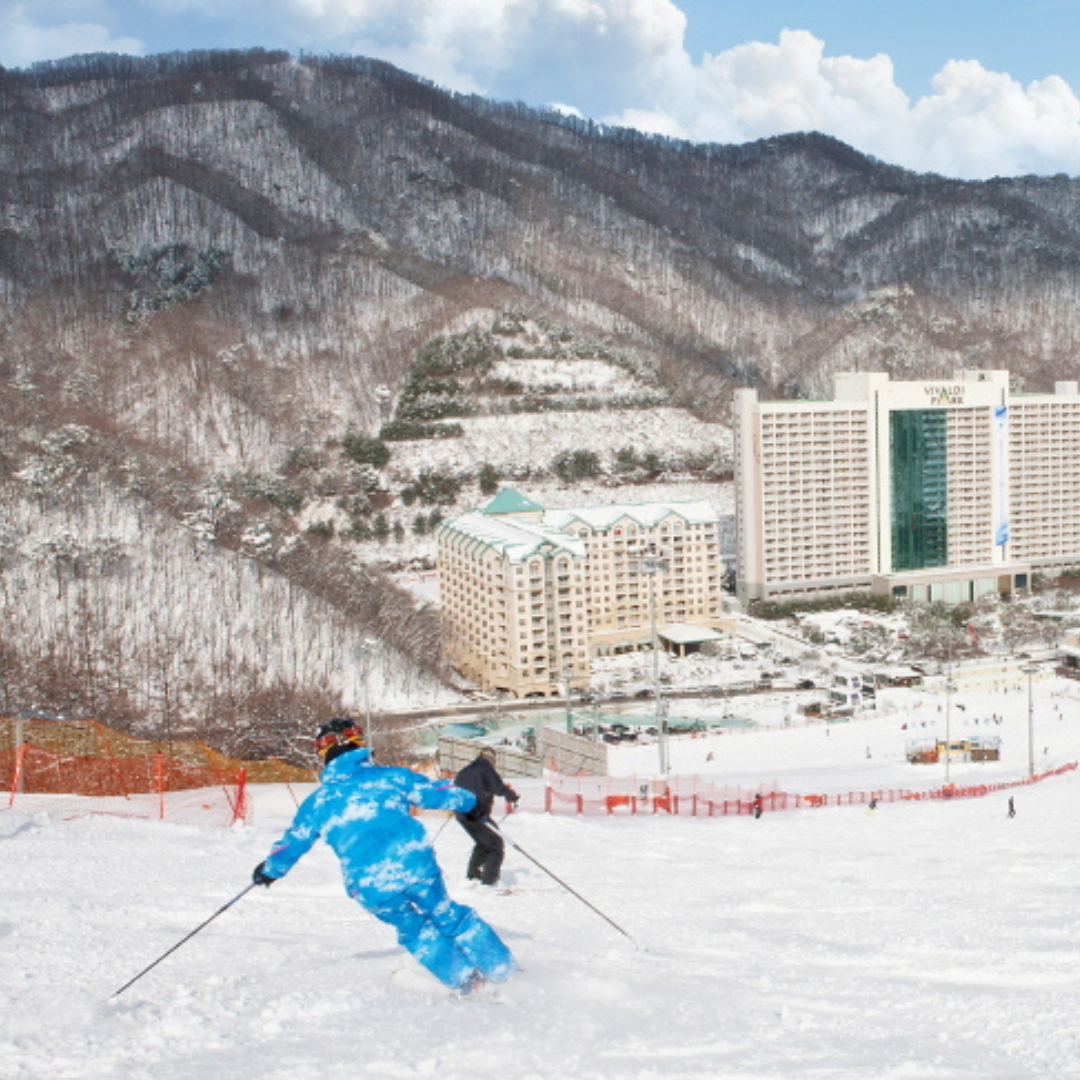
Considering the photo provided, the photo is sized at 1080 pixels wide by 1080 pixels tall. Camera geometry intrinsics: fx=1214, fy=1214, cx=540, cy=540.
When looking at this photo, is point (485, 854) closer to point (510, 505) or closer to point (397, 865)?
point (397, 865)

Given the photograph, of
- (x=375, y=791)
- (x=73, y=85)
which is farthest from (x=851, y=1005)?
(x=73, y=85)

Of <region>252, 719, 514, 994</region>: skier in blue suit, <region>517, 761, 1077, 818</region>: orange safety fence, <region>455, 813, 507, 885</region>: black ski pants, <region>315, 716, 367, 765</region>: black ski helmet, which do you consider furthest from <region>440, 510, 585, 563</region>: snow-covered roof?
<region>252, 719, 514, 994</region>: skier in blue suit

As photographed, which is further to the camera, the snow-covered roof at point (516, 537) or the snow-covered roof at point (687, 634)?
the snow-covered roof at point (687, 634)

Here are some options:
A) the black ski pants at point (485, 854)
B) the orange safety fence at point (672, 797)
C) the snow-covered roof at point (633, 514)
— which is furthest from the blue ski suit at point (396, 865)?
the snow-covered roof at point (633, 514)

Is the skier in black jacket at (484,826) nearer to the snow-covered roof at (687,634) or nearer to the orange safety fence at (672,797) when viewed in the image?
the orange safety fence at (672,797)

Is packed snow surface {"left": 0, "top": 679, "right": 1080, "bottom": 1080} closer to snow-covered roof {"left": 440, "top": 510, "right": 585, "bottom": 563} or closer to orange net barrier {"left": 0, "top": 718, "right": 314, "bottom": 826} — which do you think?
orange net barrier {"left": 0, "top": 718, "right": 314, "bottom": 826}

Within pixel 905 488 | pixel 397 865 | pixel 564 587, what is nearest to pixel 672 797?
pixel 397 865
